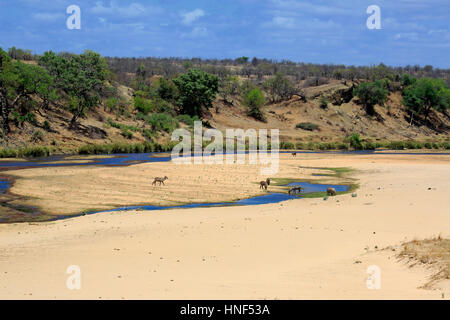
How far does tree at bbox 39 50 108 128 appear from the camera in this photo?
58125 mm

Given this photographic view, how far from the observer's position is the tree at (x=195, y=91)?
78050mm

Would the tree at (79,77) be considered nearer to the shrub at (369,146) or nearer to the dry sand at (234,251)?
the shrub at (369,146)

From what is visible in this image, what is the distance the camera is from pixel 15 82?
52.8m

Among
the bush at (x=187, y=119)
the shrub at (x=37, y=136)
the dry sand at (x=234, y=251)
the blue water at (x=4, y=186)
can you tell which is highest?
the bush at (x=187, y=119)

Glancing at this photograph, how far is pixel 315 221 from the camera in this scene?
60.0ft

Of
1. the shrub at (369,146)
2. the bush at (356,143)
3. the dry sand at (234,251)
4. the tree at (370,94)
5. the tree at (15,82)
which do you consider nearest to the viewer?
the dry sand at (234,251)

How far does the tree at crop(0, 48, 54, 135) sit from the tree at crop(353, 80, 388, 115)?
58.4 metres

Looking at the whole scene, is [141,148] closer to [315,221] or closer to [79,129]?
[79,129]

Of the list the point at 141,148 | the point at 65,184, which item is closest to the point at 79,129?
the point at 141,148

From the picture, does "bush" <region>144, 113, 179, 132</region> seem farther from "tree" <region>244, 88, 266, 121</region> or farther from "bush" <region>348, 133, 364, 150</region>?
"bush" <region>348, 133, 364, 150</region>

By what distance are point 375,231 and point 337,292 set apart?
683 cm

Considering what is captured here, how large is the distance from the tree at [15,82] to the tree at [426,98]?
65.6m

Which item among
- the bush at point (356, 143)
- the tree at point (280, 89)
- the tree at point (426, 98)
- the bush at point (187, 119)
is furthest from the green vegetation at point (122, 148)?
the tree at point (426, 98)

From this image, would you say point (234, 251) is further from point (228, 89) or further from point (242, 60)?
point (242, 60)
